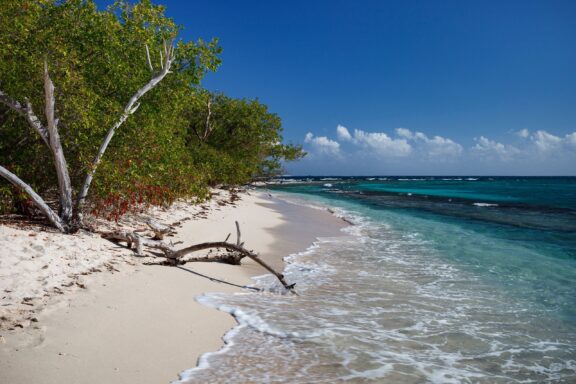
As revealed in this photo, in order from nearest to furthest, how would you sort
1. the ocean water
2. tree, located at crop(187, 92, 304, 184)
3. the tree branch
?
the ocean water
the tree branch
tree, located at crop(187, 92, 304, 184)

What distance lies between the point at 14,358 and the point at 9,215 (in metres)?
7.48

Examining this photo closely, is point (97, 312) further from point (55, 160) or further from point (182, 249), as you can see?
point (55, 160)

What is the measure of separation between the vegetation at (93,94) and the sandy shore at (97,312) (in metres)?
2.32

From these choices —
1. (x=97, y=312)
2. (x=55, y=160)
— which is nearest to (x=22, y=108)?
(x=55, y=160)

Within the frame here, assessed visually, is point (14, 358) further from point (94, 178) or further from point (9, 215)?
point (9, 215)

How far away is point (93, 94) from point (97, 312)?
19.7ft

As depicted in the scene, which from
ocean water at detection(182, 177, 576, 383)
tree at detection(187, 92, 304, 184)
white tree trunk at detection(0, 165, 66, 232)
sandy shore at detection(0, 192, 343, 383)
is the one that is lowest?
ocean water at detection(182, 177, 576, 383)

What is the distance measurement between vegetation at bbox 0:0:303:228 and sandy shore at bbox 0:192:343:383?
2.32 m

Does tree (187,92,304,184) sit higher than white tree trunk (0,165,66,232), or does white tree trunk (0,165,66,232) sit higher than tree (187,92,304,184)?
tree (187,92,304,184)

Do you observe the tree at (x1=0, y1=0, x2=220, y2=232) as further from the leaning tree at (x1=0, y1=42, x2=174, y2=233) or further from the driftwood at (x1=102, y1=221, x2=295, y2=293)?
the driftwood at (x1=102, y1=221, x2=295, y2=293)

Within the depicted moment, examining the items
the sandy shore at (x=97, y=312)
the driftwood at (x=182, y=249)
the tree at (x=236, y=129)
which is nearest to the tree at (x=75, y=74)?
the driftwood at (x=182, y=249)

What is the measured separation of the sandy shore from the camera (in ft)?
14.4

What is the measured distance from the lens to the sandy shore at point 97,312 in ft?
14.4

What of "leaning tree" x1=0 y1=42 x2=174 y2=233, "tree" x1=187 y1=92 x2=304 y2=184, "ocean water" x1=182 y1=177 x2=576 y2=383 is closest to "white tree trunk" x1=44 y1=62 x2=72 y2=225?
"leaning tree" x1=0 y1=42 x2=174 y2=233
